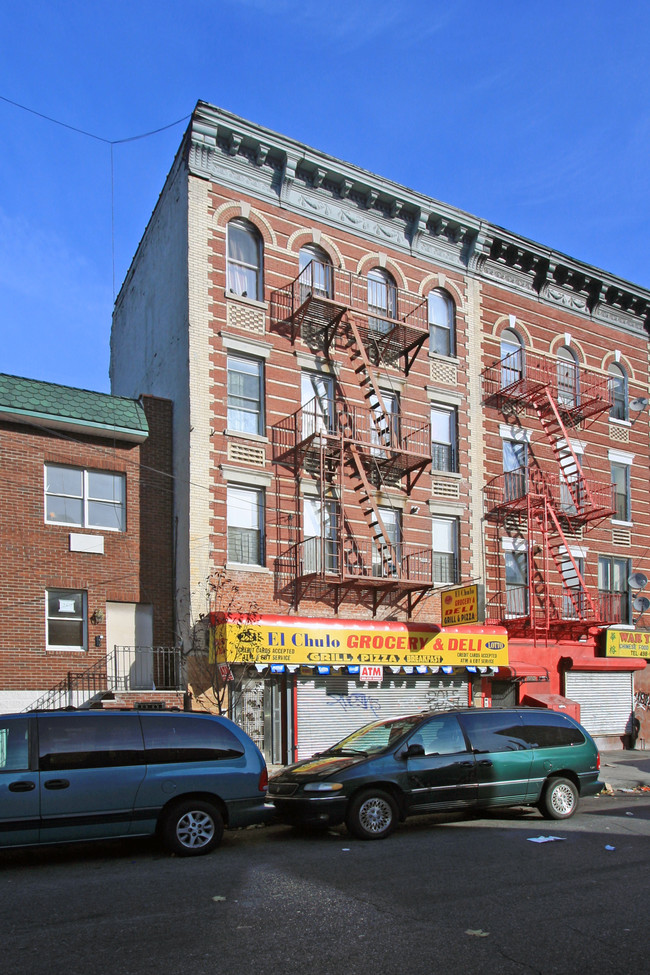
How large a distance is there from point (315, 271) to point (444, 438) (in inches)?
218

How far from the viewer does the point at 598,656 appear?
82.0 ft

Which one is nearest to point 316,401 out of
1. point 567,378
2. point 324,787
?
point 567,378

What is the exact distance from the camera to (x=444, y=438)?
24.5m

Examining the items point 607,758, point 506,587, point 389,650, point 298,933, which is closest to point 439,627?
point 389,650

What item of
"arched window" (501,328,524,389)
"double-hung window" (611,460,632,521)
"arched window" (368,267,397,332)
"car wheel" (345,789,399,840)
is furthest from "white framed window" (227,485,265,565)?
"double-hung window" (611,460,632,521)

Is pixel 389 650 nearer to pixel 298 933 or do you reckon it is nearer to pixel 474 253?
pixel 474 253

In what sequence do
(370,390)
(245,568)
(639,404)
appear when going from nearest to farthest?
(245,568), (370,390), (639,404)

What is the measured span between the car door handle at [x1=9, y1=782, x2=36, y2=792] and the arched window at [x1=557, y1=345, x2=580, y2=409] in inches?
803

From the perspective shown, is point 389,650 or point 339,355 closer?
point 389,650

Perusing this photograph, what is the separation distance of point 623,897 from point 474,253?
20353 millimetres

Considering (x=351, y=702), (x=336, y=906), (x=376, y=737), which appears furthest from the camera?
(x=351, y=702)

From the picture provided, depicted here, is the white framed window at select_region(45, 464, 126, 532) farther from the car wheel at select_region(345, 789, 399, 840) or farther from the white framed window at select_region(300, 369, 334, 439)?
the car wheel at select_region(345, 789, 399, 840)

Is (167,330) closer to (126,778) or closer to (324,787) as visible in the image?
(324,787)

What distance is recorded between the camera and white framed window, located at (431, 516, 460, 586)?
77.1 ft
